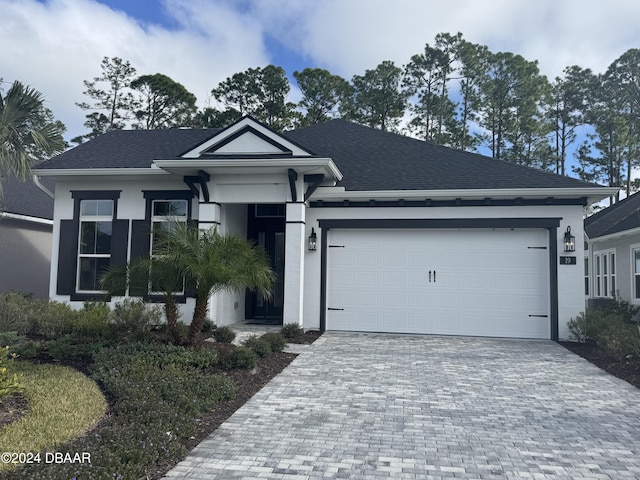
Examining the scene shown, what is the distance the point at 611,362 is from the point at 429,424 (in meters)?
4.77

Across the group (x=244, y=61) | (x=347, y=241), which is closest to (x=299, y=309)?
(x=347, y=241)

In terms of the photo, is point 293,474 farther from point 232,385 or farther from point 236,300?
point 236,300

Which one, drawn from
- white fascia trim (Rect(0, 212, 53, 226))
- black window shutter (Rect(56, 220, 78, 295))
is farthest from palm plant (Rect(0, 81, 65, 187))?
white fascia trim (Rect(0, 212, 53, 226))

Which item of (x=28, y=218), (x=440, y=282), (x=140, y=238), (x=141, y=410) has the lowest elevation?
(x=141, y=410)

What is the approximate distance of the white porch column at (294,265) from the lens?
33.0 feet

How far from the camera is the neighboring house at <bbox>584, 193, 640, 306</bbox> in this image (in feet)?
40.0

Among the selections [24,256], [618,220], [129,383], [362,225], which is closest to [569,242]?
[362,225]

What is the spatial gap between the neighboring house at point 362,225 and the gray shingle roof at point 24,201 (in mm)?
4163

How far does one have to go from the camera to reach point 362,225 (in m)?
10.8

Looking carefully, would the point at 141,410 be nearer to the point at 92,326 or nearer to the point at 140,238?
the point at 92,326

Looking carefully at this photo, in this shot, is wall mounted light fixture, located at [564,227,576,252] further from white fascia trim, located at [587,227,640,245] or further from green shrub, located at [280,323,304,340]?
green shrub, located at [280,323,304,340]

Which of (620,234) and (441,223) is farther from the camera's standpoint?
(620,234)

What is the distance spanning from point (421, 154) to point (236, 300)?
20.2 feet

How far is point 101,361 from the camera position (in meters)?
6.65
